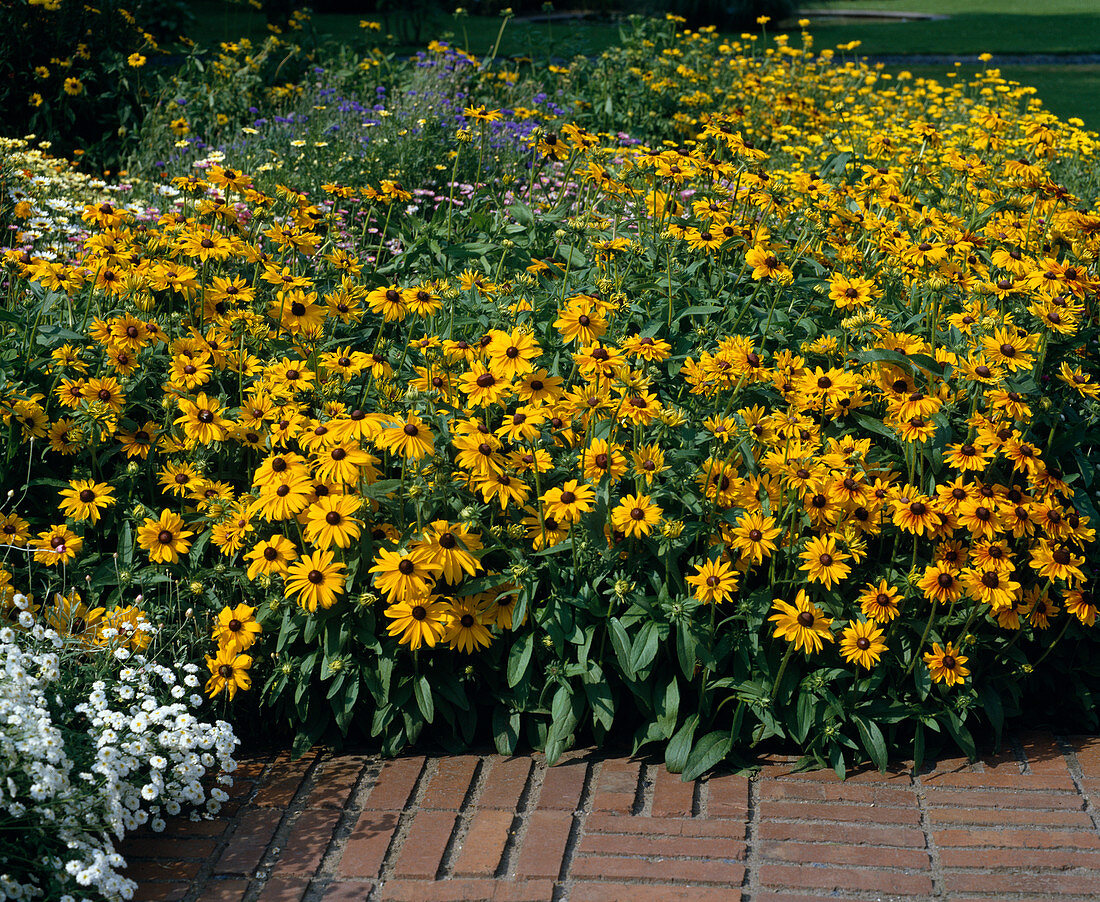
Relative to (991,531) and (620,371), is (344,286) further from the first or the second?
(991,531)

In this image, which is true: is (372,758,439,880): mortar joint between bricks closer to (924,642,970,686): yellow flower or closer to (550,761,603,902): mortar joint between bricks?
(550,761,603,902): mortar joint between bricks

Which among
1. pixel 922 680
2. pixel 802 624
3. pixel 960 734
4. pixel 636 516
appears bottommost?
pixel 960 734

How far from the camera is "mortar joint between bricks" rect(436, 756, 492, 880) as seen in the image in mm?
2484

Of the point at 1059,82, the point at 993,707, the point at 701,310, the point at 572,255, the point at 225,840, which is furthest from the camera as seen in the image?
the point at 1059,82

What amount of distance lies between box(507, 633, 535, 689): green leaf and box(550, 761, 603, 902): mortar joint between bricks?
12.0 inches

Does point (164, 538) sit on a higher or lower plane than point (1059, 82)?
lower

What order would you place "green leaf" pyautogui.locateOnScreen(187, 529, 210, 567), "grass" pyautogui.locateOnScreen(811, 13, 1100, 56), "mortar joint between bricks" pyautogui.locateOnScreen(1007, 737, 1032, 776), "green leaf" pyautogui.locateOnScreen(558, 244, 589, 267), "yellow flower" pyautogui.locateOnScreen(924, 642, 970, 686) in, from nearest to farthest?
1. "yellow flower" pyautogui.locateOnScreen(924, 642, 970, 686)
2. "mortar joint between bricks" pyautogui.locateOnScreen(1007, 737, 1032, 776)
3. "green leaf" pyautogui.locateOnScreen(187, 529, 210, 567)
4. "green leaf" pyautogui.locateOnScreen(558, 244, 589, 267)
5. "grass" pyautogui.locateOnScreen(811, 13, 1100, 56)

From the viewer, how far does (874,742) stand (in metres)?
2.79

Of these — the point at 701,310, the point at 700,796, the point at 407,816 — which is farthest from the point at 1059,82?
the point at 407,816

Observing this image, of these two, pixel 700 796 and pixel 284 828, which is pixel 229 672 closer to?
pixel 284 828

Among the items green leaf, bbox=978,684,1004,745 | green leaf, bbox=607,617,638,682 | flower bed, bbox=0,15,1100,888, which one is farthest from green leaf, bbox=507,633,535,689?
green leaf, bbox=978,684,1004,745

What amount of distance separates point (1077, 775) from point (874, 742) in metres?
0.56

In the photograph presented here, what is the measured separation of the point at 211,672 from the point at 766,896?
4.91ft

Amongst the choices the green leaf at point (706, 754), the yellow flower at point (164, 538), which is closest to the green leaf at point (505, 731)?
the green leaf at point (706, 754)
